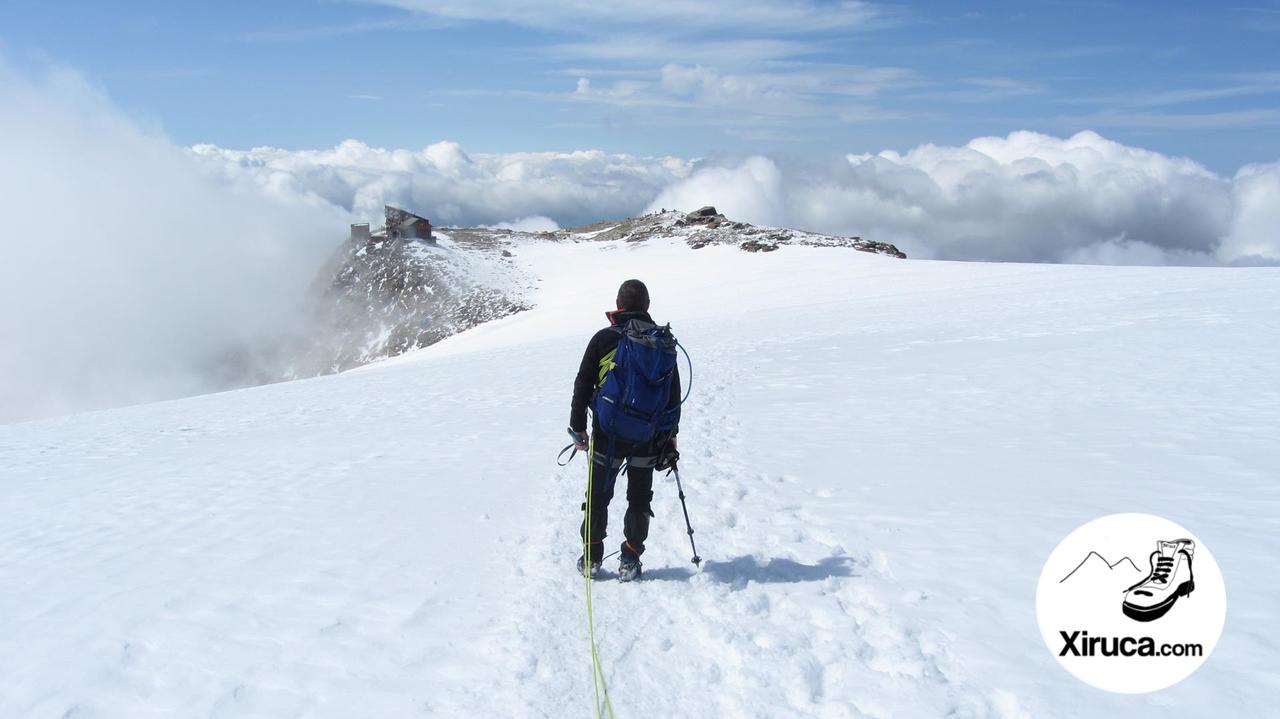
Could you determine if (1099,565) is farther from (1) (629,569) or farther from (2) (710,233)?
(2) (710,233)

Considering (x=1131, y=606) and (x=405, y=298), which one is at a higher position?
(x=1131, y=606)

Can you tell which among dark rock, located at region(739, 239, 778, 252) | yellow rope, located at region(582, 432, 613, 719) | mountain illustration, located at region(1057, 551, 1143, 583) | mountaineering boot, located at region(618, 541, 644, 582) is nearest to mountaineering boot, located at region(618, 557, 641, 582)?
mountaineering boot, located at region(618, 541, 644, 582)

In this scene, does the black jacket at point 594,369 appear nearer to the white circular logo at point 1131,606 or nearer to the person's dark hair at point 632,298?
the person's dark hair at point 632,298

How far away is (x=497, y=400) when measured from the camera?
17328 mm

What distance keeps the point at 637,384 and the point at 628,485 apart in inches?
41.9

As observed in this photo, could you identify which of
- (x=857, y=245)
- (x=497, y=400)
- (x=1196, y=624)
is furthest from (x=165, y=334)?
(x=1196, y=624)

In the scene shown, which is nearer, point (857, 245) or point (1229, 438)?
point (1229, 438)

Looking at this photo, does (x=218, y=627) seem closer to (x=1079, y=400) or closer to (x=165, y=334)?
(x=1079, y=400)

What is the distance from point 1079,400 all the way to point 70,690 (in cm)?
1336

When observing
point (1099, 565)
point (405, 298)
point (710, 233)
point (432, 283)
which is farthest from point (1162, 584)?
point (710, 233)

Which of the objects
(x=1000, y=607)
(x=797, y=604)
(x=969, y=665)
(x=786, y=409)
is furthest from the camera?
(x=786, y=409)

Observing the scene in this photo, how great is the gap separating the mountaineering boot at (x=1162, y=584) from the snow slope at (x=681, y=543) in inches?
12.5

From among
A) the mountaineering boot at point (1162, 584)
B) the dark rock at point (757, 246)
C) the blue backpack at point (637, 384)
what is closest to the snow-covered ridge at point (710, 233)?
the dark rock at point (757, 246)

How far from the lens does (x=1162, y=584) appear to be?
522 cm
